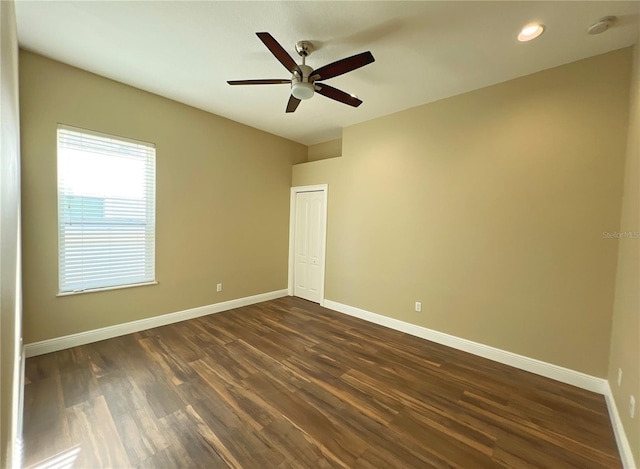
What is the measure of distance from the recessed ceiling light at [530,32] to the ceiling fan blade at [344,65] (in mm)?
1303

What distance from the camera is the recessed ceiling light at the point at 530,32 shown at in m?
2.02

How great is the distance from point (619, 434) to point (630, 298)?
0.97 metres

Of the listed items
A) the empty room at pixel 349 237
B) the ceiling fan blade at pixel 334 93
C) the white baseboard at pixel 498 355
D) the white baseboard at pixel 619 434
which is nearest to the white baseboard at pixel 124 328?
the empty room at pixel 349 237

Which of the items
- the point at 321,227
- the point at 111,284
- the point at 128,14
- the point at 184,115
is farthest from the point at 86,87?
the point at 321,227

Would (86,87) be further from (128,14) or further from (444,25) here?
(444,25)

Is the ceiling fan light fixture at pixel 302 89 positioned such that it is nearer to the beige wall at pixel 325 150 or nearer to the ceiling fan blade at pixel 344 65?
the ceiling fan blade at pixel 344 65

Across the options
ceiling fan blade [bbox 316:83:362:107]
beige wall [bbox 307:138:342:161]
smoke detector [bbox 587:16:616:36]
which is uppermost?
smoke detector [bbox 587:16:616:36]

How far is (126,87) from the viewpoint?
3146mm

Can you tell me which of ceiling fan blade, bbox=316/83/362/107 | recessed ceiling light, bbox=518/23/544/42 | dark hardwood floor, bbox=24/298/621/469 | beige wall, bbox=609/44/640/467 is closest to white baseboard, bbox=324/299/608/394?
dark hardwood floor, bbox=24/298/621/469

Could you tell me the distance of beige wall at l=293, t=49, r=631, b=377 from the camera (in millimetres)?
2357

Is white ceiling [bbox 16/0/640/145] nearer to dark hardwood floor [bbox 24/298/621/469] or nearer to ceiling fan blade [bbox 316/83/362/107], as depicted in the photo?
ceiling fan blade [bbox 316/83/362/107]

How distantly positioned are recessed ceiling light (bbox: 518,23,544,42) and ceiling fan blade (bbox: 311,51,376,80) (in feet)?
4.27

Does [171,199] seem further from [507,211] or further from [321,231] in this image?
[507,211]

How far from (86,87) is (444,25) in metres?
3.73
